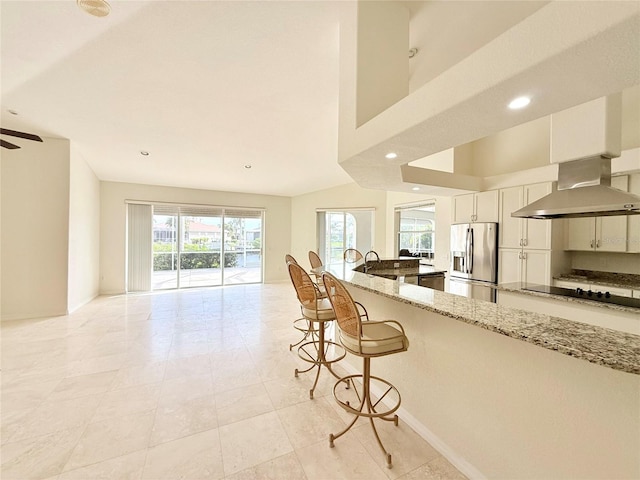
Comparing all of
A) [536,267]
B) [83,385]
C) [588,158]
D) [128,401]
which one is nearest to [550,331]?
[588,158]

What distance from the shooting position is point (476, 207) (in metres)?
4.13

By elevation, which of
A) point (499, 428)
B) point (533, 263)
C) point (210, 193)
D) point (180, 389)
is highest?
point (210, 193)

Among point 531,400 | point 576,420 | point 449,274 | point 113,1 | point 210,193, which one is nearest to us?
point 576,420

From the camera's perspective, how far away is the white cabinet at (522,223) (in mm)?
3406

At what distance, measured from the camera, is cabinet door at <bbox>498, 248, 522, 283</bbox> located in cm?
366

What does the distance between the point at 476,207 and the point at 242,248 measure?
19.5 ft

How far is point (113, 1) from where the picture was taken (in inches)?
72.5

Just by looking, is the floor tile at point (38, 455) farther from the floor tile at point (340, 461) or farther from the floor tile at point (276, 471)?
the floor tile at point (340, 461)

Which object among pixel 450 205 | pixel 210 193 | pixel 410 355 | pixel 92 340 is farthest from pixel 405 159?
pixel 210 193

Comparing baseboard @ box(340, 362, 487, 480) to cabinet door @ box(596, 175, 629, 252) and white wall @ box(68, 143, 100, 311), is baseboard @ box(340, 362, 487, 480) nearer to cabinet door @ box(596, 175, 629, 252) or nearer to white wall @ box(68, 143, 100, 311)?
cabinet door @ box(596, 175, 629, 252)

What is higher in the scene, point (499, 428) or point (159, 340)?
point (499, 428)

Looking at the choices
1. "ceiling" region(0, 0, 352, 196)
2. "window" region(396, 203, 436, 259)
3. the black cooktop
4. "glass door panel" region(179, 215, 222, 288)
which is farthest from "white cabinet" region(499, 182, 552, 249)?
"glass door panel" region(179, 215, 222, 288)

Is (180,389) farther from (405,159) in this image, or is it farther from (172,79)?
(172,79)

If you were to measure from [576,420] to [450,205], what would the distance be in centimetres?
391
